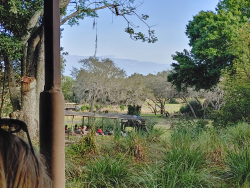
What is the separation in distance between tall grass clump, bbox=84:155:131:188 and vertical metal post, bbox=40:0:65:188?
7.56 feet

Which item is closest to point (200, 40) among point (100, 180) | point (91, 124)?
point (91, 124)

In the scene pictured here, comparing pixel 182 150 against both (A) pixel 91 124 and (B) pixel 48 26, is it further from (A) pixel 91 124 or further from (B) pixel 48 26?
(B) pixel 48 26

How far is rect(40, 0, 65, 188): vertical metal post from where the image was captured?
76cm

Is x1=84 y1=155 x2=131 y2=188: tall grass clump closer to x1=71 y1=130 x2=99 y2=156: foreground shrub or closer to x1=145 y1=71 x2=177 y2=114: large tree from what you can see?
x1=71 y1=130 x2=99 y2=156: foreground shrub

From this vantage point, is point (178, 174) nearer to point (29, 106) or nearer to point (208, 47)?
point (29, 106)

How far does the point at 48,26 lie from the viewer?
2.73 feet

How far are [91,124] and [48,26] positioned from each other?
144 inches

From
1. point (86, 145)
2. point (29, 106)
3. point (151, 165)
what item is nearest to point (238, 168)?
point (151, 165)

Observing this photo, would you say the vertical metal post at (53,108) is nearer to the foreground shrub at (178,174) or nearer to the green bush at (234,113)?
the foreground shrub at (178,174)

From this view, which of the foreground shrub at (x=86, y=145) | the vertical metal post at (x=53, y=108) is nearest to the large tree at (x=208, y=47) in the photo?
the foreground shrub at (x=86, y=145)

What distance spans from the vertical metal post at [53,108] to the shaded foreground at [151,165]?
7.02 ft

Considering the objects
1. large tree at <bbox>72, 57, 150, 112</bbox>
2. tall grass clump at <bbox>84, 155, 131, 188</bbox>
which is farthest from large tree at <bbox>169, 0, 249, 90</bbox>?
tall grass clump at <bbox>84, 155, 131, 188</bbox>

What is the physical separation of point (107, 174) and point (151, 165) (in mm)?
763

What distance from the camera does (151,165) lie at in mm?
3520
